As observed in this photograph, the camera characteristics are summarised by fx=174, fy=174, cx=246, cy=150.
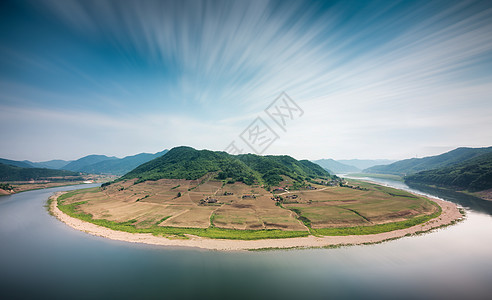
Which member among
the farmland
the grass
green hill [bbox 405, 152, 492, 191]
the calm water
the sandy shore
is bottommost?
the calm water

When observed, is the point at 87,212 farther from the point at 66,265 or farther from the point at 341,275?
the point at 341,275

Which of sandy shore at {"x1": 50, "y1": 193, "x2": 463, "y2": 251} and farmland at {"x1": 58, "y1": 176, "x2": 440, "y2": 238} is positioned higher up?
farmland at {"x1": 58, "y1": 176, "x2": 440, "y2": 238}

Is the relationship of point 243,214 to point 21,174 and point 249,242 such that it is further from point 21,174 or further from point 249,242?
point 21,174

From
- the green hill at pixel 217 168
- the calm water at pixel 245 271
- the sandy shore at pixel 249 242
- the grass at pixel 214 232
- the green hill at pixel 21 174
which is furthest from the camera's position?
the green hill at pixel 21 174

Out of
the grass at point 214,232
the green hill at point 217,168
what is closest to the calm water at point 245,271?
the grass at point 214,232

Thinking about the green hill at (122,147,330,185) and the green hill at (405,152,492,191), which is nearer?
the green hill at (405,152,492,191)

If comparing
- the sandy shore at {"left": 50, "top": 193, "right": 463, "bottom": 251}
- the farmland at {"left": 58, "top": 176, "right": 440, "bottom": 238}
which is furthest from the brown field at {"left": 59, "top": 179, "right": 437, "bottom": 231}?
the sandy shore at {"left": 50, "top": 193, "right": 463, "bottom": 251}

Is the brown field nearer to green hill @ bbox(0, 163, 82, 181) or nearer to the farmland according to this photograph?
the farmland

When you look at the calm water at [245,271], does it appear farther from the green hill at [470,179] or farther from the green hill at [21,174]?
the green hill at [21,174]


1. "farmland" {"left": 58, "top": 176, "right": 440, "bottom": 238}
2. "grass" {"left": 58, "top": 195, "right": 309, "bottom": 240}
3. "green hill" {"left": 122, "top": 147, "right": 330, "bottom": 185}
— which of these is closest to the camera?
"grass" {"left": 58, "top": 195, "right": 309, "bottom": 240}
